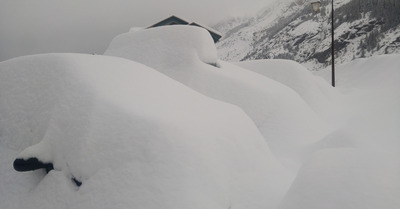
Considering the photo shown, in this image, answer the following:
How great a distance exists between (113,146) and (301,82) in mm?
9910

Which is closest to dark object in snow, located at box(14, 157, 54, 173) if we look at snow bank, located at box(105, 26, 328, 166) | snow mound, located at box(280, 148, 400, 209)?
snow mound, located at box(280, 148, 400, 209)

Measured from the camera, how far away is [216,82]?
713cm

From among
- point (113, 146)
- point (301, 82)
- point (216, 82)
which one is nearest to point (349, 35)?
point (301, 82)

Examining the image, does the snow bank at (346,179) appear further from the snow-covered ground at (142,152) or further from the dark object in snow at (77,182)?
the dark object in snow at (77,182)

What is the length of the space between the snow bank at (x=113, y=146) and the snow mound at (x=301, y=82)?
7525 millimetres

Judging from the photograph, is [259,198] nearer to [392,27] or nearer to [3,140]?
[3,140]

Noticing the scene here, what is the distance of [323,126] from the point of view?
7559 mm

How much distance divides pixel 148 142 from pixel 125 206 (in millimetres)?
616

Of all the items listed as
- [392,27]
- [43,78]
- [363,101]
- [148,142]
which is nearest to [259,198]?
[148,142]

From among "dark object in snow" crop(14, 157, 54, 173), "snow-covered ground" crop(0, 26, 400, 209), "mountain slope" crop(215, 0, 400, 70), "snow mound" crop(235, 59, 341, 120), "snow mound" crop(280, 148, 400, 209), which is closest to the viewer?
"snow mound" crop(280, 148, 400, 209)

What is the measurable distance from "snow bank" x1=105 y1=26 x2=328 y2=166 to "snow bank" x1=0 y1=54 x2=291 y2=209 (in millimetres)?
2803

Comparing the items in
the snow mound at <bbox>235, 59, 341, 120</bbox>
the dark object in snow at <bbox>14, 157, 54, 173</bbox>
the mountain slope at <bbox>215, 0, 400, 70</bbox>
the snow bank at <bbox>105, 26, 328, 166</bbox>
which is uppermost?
the dark object in snow at <bbox>14, 157, 54, 173</bbox>

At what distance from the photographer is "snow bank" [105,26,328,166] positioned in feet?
21.1

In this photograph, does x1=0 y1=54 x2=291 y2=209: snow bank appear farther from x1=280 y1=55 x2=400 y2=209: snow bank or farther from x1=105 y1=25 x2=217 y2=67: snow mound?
x1=105 y1=25 x2=217 y2=67: snow mound
